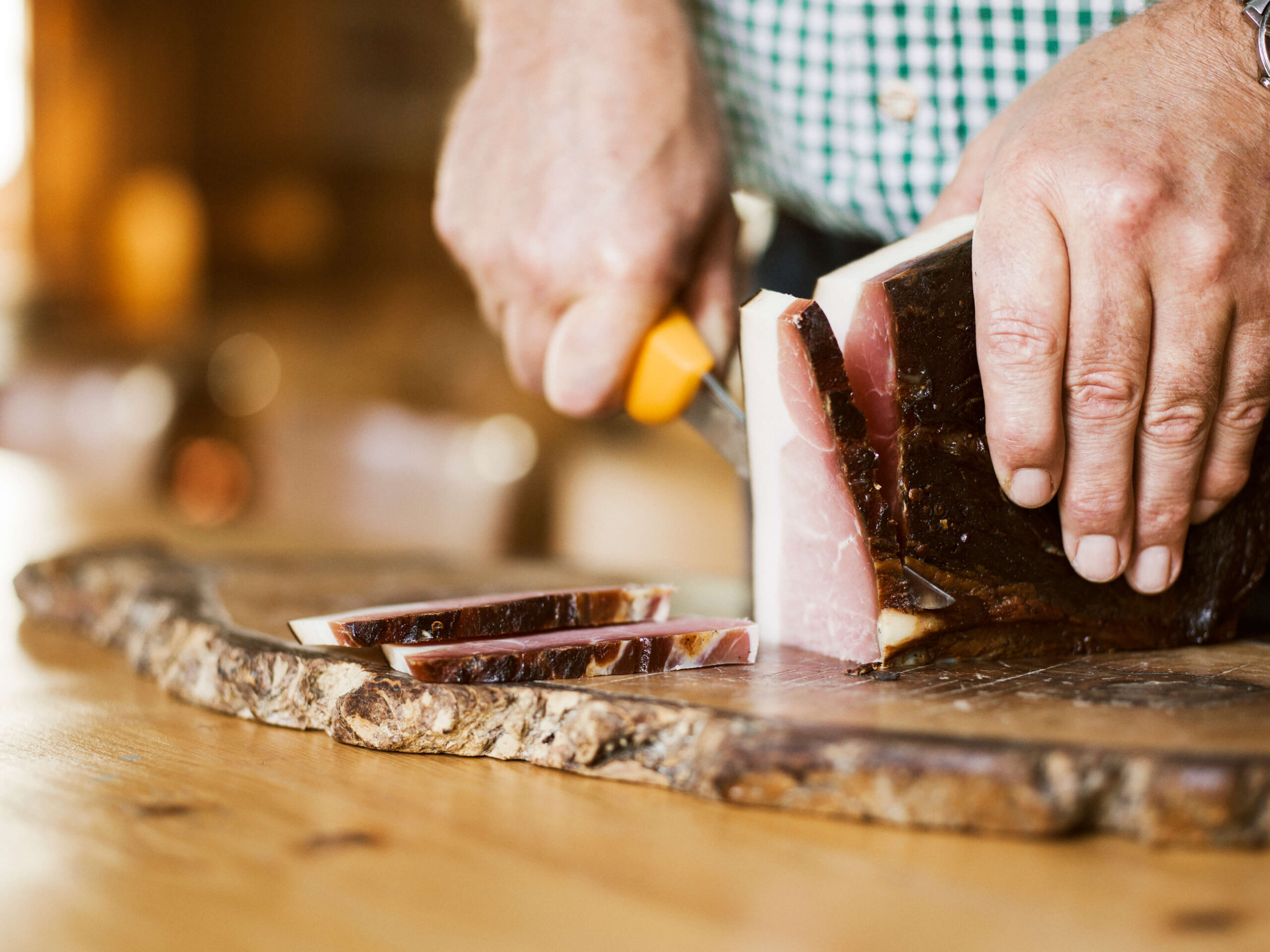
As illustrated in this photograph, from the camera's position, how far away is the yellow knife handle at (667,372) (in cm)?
167

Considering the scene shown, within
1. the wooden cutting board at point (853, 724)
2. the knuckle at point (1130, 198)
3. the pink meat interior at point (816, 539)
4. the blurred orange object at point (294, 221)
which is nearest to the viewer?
the wooden cutting board at point (853, 724)

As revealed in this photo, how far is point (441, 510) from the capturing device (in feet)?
11.4

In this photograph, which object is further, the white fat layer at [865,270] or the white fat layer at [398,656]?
the white fat layer at [865,270]

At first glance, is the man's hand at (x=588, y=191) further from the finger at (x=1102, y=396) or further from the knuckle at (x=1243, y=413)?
the knuckle at (x=1243, y=413)

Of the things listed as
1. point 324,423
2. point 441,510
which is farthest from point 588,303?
point 324,423

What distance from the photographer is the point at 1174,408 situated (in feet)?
4.12

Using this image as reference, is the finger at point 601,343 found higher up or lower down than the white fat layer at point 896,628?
higher up

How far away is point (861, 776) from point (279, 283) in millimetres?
9400

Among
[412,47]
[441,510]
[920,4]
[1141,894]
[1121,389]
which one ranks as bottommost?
[441,510]

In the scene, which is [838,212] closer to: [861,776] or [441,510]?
[861,776]

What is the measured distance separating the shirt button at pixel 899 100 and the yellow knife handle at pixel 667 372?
0.54 m

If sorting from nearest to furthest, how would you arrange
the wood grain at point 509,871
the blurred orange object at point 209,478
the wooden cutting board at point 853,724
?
the wood grain at point 509,871
the wooden cutting board at point 853,724
the blurred orange object at point 209,478

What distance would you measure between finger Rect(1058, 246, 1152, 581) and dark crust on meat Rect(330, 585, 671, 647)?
1.69 feet

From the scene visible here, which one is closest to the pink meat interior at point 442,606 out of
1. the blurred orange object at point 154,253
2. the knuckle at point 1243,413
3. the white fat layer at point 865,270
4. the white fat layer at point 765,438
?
the white fat layer at point 765,438
